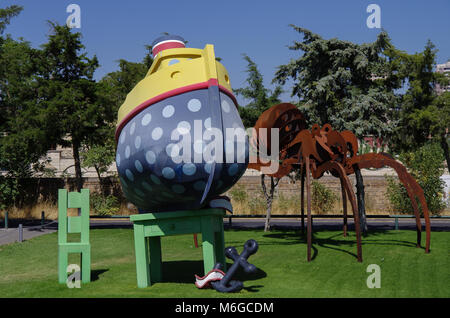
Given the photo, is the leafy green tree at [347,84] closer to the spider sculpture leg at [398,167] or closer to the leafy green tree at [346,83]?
the leafy green tree at [346,83]

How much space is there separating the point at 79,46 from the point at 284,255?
45.4 ft

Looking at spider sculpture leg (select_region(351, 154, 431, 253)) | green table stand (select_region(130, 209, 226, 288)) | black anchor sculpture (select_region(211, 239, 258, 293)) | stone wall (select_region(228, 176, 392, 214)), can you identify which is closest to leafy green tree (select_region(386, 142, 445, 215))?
stone wall (select_region(228, 176, 392, 214))

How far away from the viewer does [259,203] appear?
28.0 meters

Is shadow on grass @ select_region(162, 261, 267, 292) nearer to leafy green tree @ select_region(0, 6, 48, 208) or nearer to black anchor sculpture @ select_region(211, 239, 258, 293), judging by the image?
black anchor sculpture @ select_region(211, 239, 258, 293)

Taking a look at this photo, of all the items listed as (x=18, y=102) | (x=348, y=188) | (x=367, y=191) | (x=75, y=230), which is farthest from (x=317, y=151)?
(x=367, y=191)

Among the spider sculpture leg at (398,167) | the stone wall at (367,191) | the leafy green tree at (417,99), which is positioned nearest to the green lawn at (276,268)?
the spider sculpture leg at (398,167)

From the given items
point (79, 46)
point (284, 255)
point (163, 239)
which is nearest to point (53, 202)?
point (79, 46)

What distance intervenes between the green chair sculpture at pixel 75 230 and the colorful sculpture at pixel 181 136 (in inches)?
61.5

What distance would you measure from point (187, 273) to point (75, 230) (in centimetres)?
253

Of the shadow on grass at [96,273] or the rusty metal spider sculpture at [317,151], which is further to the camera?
the rusty metal spider sculpture at [317,151]

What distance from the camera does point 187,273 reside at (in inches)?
419

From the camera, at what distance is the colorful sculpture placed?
8.05 metres

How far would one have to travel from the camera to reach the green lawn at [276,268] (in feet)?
28.6

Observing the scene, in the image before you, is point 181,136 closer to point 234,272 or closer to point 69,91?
point 234,272
